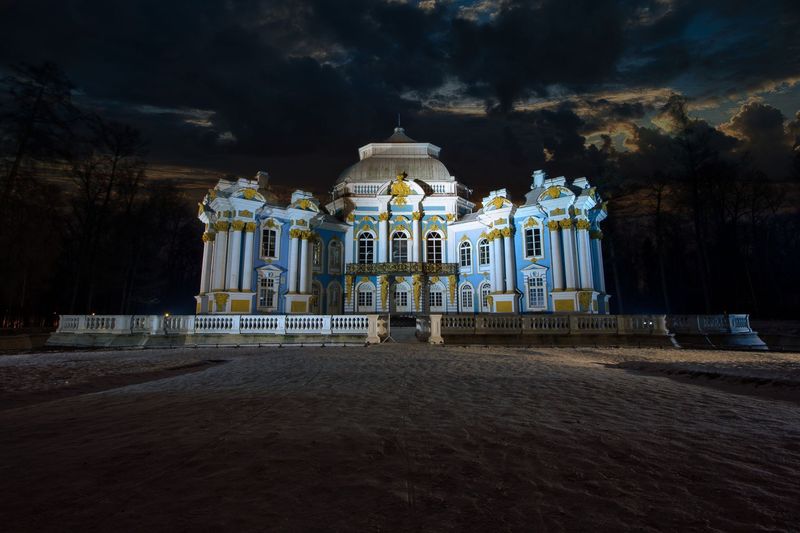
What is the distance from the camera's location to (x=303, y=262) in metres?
27.8

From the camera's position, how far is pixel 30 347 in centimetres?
1800

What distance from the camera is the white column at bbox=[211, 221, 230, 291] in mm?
25328

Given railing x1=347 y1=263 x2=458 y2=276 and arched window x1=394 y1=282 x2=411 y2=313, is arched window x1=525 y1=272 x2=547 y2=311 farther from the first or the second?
arched window x1=394 y1=282 x2=411 y2=313

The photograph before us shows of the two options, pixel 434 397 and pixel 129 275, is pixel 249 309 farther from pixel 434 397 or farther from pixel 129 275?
pixel 434 397

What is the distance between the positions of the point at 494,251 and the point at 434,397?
23.8 meters

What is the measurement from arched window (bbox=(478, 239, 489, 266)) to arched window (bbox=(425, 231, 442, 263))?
122 inches

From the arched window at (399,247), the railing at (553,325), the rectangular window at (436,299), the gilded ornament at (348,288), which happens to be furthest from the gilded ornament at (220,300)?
the railing at (553,325)

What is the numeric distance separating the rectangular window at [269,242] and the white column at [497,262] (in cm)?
1534

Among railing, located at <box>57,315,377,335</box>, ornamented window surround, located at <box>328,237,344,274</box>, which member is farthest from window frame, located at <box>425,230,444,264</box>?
railing, located at <box>57,315,377,335</box>

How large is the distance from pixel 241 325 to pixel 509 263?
1767 centimetres

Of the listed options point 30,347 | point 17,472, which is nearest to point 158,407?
point 17,472

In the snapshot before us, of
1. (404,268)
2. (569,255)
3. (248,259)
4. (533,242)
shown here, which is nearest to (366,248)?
(404,268)

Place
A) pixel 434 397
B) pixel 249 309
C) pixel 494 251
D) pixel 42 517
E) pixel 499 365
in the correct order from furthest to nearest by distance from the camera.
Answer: pixel 494 251
pixel 249 309
pixel 499 365
pixel 434 397
pixel 42 517

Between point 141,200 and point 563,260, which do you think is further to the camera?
point 141,200
